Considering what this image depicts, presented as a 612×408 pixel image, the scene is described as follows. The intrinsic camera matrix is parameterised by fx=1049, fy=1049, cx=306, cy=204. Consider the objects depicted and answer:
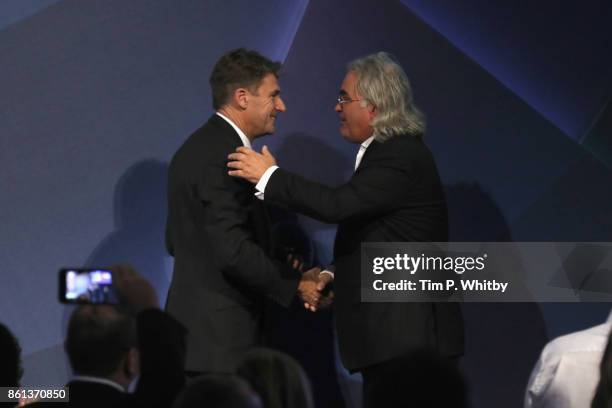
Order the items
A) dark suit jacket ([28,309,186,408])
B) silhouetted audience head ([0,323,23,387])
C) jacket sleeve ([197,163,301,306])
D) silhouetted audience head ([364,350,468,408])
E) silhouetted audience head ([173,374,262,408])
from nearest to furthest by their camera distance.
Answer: silhouetted audience head ([364,350,468,408]) < silhouetted audience head ([173,374,262,408]) < dark suit jacket ([28,309,186,408]) < silhouetted audience head ([0,323,23,387]) < jacket sleeve ([197,163,301,306])

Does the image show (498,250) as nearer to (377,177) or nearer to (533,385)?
(377,177)

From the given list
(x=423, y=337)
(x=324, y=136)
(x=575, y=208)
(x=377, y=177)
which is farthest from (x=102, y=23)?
(x=575, y=208)

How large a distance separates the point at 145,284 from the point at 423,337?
1357 millimetres

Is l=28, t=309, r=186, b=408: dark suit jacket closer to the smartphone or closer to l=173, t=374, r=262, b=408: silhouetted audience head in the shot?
the smartphone

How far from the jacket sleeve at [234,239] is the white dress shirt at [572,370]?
3.43 ft

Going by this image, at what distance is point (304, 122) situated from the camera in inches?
179

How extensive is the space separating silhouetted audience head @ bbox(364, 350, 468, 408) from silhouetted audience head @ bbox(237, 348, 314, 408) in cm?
57

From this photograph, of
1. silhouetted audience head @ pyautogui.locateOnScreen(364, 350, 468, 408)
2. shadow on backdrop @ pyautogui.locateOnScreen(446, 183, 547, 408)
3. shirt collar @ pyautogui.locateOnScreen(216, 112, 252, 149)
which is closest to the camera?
silhouetted audience head @ pyautogui.locateOnScreen(364, 350, 468, 408)

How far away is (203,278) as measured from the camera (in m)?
3.63

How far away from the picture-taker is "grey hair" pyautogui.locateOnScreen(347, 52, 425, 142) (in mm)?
3775

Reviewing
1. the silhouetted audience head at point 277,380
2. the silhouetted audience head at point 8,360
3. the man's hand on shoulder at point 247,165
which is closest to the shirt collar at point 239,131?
the man's hand on shoulder at point 247,165

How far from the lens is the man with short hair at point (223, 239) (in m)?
3.56

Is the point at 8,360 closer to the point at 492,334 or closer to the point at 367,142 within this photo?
the point at 367,142

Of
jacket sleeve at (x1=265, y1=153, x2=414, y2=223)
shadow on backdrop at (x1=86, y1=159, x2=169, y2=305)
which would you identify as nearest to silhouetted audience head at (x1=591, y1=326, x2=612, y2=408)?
jacket sleeve at (x1=265, y1=153, x2=414, y2=223)
